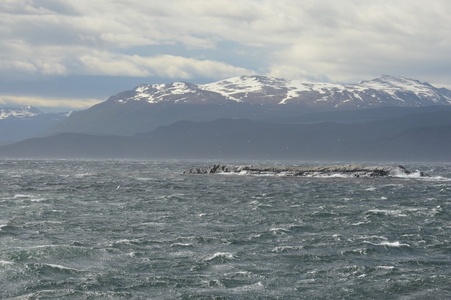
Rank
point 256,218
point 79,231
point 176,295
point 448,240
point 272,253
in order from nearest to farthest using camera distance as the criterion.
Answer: point 176,295 < point 272,253 < point 448,240 < point 79,231 < point 256,218

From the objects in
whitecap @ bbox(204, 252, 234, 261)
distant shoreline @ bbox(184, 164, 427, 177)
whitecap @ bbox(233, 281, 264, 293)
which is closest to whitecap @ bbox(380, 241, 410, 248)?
whitecap @ bbox(204, 252, 234, 261)

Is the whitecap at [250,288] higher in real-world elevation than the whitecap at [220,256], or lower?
lower

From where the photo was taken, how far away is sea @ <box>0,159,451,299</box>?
31.5m

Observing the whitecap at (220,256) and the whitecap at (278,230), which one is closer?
the whitecap at (220,256)

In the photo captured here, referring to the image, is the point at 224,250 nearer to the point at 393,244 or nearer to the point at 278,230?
the point at 278,230

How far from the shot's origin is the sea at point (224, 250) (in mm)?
31516

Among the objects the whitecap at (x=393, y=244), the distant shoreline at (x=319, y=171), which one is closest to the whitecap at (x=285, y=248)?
the whitecap at (x=393, y=244)

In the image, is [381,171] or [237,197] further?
[381,171]

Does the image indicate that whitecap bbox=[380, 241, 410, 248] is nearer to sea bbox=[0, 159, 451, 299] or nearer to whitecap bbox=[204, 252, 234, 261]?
sea bbox=[0, 159, 451, 299]

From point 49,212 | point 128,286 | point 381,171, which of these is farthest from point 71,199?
point 381,171

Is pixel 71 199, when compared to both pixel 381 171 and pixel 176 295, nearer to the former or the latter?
pixel 176 295

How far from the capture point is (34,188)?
312 feet

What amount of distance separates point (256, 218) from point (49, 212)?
64.7ft

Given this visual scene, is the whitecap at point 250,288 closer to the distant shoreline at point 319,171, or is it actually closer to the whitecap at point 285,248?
the whitecap at point 285,248
